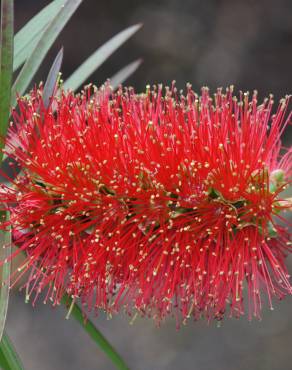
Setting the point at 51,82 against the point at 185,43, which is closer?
the point at 51,82

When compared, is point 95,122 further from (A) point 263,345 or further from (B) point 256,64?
(B) point 256,64

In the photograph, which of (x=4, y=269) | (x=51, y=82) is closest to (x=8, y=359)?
(x=4, y=269)

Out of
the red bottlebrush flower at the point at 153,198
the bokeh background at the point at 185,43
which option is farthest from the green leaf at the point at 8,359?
the bokeh background at the point at 185,43

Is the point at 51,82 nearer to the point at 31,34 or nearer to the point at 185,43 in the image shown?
the point at 31,34

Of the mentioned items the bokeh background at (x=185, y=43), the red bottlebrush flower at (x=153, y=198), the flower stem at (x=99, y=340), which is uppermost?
the bokeh background at (x=185, y=43)

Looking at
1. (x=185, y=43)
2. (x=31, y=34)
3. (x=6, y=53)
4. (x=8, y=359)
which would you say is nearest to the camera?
Answer: (x=6, y=53)

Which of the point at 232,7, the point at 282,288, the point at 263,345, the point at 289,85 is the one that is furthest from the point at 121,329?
the point at 282,288

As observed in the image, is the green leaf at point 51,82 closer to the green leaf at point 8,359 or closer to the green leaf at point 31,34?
the green leaf at point 31,34
